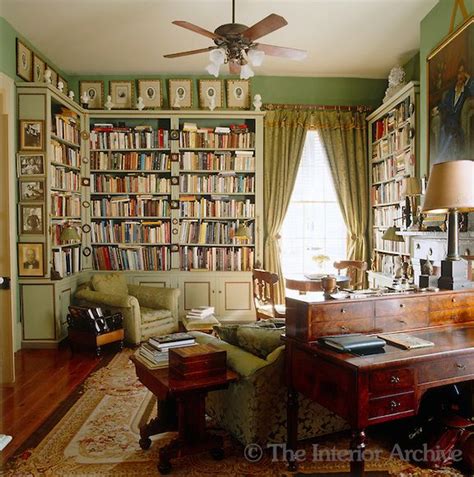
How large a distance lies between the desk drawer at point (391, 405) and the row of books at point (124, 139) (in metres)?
4.82

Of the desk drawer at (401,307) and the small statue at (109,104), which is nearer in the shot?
the desk drawer at (401,307)

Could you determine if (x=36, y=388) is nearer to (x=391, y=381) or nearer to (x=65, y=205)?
(x=65, y=205)

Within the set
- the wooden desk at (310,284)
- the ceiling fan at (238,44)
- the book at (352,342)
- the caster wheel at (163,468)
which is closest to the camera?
the book at (352,342)

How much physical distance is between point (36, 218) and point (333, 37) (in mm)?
3893

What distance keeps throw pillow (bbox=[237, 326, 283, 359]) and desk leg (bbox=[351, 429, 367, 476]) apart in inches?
30.1

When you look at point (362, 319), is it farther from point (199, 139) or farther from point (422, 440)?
point (199, 139)

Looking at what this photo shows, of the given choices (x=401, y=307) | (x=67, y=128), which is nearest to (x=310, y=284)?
(x=401, y=307)

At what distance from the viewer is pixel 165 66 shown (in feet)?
19.8

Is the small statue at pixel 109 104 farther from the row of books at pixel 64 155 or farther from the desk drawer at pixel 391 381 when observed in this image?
the desk drawer at pixel 391 381

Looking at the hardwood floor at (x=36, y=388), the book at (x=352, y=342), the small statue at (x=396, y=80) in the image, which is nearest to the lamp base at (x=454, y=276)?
the book at (x=352, y=342)

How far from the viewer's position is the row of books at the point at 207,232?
6180 millimetres

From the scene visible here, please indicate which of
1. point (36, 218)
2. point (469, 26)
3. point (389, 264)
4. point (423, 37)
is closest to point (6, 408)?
point (36, 218)

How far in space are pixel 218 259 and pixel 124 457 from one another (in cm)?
365

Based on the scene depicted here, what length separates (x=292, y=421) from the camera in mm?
2449
